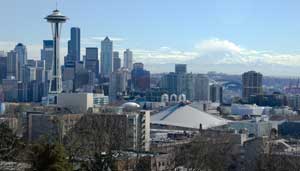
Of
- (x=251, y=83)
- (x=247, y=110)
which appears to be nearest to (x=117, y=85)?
(x=251, y=83)

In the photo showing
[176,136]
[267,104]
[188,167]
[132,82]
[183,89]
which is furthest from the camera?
[132,82]

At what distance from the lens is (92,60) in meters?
71.4

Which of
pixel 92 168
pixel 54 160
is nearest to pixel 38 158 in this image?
pixel 54 160

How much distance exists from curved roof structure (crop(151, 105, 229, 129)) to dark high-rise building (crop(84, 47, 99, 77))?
120ft

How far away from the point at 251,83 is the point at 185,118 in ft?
72.4

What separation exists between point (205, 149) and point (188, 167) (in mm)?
2588

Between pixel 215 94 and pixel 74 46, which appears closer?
pixel 215 94

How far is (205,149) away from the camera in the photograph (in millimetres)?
15609

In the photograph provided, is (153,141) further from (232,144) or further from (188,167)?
(188,167)

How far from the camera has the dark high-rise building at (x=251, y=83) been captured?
52.0 metres

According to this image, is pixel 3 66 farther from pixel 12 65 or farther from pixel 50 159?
pixel 50 159

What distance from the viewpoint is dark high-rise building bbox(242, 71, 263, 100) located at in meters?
52.0

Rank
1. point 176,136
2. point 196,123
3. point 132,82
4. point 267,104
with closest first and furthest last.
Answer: point 176,136
point 196,123
point 267,104
point 132,82

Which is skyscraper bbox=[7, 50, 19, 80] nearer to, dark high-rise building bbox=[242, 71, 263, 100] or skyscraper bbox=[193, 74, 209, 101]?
skyscraper bbox=[193, 74, 209, 101]
